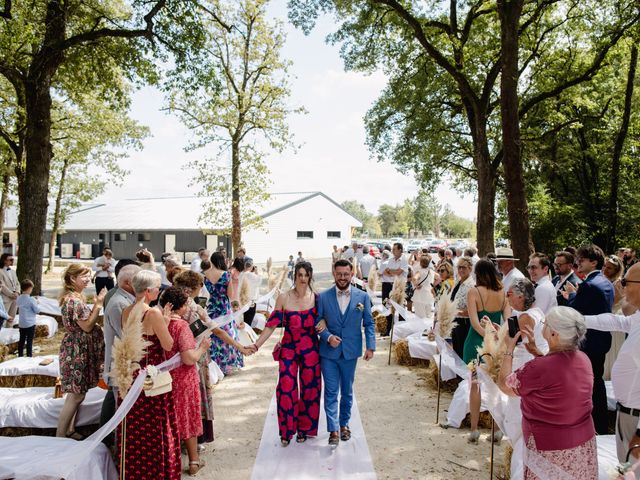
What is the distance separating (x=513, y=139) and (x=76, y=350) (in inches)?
393

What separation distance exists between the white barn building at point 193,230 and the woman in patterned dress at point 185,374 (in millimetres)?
31420

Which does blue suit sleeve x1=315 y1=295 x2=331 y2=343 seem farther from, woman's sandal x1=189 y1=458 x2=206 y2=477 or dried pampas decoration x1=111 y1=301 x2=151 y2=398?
dried pampas decoration x1=111 y1=301 x2=151 y2=398

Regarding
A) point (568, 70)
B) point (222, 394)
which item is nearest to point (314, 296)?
point (222, 394)

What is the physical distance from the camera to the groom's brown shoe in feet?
17.1

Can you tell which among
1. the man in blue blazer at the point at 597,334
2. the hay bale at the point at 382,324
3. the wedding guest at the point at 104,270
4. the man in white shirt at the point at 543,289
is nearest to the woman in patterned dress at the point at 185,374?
the man in white shirt at the point at 543,289

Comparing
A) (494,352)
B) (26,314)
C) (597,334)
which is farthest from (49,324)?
(597,334)

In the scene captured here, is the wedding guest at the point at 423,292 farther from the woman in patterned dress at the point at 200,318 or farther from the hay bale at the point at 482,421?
the woman in patterned dress at the point at 200,318

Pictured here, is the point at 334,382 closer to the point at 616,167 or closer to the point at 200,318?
the point at 200,318

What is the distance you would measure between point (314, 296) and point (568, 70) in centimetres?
1540

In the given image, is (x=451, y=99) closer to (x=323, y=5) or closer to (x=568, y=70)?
(x=568, y=70)

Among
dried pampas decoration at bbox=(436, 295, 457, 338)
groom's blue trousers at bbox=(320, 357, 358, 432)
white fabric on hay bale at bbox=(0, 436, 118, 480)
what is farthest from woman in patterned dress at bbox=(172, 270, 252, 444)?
dried pampas decoration at bbox=(436, 295, 457, 338)

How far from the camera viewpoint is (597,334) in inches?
195

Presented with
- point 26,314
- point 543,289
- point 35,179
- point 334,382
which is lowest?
point 334,382

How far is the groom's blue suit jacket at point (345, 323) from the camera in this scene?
5227 mm
